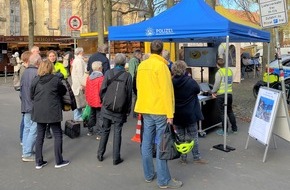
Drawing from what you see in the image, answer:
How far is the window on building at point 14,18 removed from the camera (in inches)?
1533

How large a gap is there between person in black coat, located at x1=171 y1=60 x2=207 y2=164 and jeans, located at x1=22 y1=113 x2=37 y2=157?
227 centimetres

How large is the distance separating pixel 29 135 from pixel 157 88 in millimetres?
2515

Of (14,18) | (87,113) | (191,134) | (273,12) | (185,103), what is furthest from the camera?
(14,18)

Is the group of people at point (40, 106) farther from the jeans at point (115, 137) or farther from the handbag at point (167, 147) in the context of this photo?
the handbag at point (167, 147)

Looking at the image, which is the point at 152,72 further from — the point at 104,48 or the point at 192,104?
the point at 104,48

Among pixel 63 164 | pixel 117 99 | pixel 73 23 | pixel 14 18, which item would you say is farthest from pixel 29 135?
pixel 14 18

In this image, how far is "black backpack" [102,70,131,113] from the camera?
547cm

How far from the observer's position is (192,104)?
18.4 feet

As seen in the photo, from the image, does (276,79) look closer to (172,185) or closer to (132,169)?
(132,169)

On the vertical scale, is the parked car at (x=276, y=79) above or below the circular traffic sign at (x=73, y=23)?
below

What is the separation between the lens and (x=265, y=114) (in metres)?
6.04

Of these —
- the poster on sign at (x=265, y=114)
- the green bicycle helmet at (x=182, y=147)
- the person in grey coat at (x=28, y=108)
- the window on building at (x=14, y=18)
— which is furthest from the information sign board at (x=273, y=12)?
the window on building at (x=14, y=18)

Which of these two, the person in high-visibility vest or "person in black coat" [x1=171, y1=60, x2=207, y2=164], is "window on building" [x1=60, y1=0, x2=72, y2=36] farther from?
"person in black coat" [x1=171, y1=60, x2=207, y2=164]

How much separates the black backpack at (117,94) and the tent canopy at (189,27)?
1882 millimetres
